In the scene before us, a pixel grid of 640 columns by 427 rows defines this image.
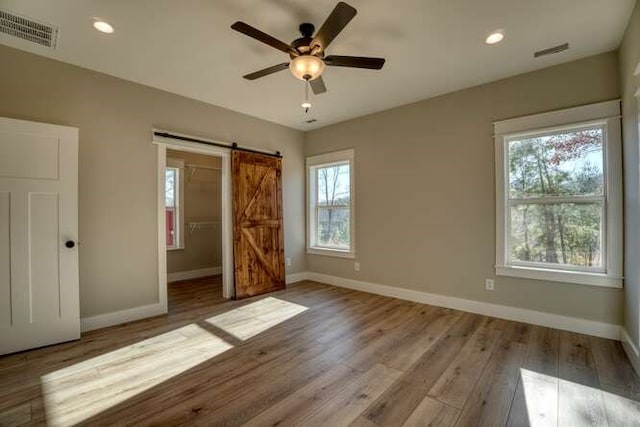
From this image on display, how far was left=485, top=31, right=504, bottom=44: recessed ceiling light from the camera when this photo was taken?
2.53 m

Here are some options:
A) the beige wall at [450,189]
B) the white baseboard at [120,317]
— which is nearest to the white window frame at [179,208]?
the white baseboard at [120,317]

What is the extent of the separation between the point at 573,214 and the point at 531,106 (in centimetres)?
125

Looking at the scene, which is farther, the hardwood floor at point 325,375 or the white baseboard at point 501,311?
the white baseboard at point 501,311

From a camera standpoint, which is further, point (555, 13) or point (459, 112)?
point (459, 112)

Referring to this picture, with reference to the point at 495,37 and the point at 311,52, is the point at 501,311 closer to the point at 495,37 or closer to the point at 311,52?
the point at 495,37

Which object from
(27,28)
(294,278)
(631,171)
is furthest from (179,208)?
(631,171)

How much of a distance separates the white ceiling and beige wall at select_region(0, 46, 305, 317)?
7.5 inches

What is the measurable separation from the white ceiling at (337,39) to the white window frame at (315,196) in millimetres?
1333

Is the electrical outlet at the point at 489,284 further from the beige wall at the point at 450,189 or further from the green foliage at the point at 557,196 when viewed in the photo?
the green foliage at the point at 557,196

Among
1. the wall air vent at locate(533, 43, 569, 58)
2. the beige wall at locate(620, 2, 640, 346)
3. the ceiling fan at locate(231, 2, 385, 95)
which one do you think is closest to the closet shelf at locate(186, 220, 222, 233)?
the ceiling fan at locate(231, 2, 385, 95)

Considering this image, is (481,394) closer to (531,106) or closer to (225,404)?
(225,404)

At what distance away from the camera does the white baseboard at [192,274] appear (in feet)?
17.9

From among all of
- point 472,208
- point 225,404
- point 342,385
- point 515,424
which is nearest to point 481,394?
point 515,424

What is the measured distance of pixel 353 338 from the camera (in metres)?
2.88
